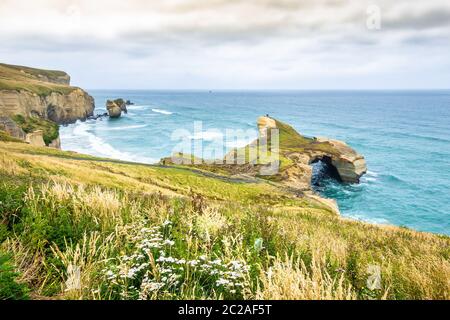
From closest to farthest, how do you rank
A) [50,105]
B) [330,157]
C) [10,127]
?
[10,127] < [330,157] < [50,105]

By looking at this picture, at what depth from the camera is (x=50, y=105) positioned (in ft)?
389

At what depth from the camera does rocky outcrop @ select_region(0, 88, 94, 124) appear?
83.6 meters

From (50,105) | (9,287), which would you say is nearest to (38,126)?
(50,105)

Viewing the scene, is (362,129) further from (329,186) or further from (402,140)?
(329,186)

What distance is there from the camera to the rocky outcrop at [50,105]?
274 ft

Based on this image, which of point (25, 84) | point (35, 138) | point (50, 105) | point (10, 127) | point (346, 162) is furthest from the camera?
point (50, 105)

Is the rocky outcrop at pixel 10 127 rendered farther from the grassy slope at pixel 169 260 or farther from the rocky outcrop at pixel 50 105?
the grassy slope at pixel 169 260

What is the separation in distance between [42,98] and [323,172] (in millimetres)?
88293

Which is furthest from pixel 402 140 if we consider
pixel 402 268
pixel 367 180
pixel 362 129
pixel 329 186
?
pixel 402 268

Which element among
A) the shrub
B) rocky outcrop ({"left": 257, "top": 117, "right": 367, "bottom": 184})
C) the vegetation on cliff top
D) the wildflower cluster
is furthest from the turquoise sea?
the shrub

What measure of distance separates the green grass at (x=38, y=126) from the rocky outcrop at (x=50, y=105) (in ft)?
9.03

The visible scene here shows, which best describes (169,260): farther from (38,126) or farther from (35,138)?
(38,126)
